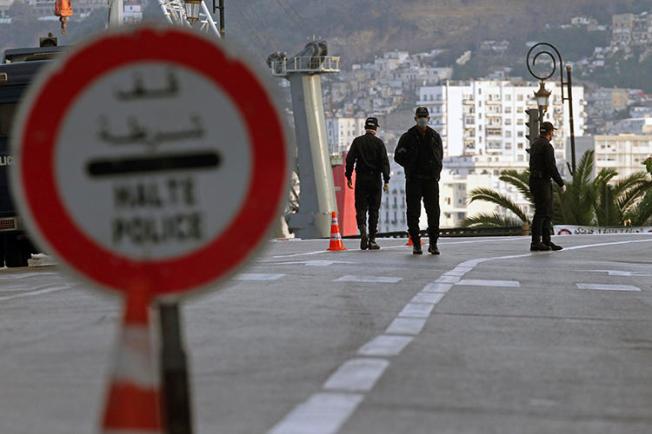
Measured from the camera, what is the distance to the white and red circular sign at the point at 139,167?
17.6 ft

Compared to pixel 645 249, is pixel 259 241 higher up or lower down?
higher up

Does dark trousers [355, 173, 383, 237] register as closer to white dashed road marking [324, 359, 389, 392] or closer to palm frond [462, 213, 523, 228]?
white dashed road marking [324, 359, 389, 392]

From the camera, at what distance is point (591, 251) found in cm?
2781

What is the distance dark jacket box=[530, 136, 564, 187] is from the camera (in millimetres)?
27266

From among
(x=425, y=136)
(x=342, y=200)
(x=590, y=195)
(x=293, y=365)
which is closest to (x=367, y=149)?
(x=425, y=136)

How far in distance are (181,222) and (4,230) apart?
67.2 feet

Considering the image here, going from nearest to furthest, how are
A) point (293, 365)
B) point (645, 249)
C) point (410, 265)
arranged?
1. point (293, 365)
2. point (410, 265)
3. point (645, 249)

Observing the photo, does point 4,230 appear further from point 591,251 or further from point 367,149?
point 591,251

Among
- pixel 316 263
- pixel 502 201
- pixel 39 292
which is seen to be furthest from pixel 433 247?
pixel 502 201

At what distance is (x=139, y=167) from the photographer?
532 cm

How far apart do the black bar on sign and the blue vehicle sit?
2025cm

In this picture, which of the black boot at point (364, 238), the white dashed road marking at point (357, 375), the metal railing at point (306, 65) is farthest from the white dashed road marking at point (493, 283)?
the metal railing at point (306, 65)

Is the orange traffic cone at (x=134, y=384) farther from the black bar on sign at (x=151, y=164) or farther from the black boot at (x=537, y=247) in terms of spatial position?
the black boot at (x=537, y=247)

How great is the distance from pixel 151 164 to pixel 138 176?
1.9 inches
